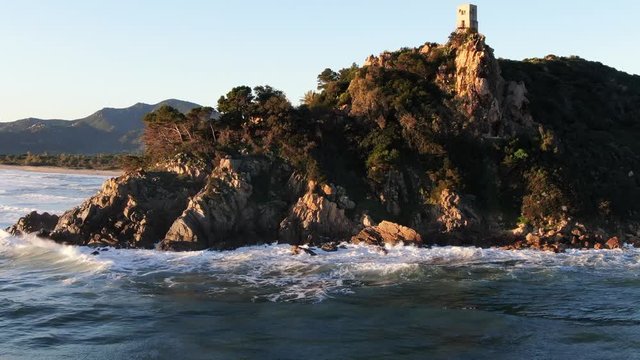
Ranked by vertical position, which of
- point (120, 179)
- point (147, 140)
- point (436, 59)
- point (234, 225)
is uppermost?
point (436, 59)

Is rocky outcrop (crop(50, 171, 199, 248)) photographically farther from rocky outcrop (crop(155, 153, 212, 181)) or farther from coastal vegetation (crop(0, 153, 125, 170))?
coastal vegetation (crop(0, 153, 125, 170))

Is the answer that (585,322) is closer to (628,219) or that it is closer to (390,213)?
(390,213)

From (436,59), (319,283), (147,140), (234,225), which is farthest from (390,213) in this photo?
(147,140)

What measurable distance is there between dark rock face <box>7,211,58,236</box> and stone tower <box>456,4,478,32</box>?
44701mm

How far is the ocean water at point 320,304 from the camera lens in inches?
784

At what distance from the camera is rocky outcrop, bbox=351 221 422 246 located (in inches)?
1531

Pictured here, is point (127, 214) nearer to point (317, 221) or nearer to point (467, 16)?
point (317, 221)

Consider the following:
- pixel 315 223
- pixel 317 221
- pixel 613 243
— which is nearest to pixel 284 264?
pixel 315 223

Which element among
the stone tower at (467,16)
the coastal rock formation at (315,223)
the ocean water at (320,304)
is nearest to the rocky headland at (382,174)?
the coastal rock formation at (315,223)

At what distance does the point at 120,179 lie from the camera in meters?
42.1

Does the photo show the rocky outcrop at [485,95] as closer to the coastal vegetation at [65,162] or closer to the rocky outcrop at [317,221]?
the rocky outcrop at [317,221]

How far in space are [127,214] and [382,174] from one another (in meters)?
19.6

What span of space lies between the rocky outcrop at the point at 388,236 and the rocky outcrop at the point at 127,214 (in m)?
13.7

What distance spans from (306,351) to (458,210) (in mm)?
24740
